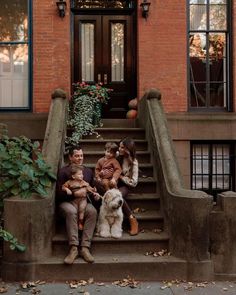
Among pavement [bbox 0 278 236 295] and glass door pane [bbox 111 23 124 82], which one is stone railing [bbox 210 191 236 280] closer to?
pavement [bbox 0 278 236 295]

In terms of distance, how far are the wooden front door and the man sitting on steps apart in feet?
14.4

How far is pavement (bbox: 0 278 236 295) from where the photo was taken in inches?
205

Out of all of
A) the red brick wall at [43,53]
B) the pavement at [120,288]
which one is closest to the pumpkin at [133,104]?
the red brick wall at [43,53]

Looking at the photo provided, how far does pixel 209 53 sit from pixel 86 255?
20.7ft

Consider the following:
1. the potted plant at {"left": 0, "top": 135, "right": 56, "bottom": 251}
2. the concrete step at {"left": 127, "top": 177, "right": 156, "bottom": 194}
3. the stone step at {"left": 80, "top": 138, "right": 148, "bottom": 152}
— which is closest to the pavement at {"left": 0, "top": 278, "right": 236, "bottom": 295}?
the potted plant at {"left": 0, "top": 135, "right": 56, "bottom": 251}

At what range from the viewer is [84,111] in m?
8.73

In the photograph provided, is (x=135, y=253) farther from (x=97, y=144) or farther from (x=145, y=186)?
(x=97, y=144)

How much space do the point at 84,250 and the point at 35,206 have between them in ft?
2.98

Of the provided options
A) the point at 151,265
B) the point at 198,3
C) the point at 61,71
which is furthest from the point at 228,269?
the point at 198,3

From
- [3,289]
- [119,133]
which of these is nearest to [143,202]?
[119,133]

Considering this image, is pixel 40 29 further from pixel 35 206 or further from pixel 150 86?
pixel 35 206

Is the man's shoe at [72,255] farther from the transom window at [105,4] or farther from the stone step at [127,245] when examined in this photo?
the transom window at [105,4]

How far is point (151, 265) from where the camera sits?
222 inches

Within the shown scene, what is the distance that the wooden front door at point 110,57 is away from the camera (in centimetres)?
1054
